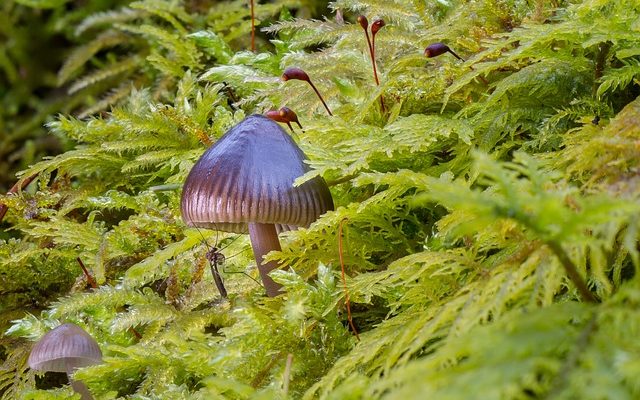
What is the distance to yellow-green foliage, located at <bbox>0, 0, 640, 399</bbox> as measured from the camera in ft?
2.26

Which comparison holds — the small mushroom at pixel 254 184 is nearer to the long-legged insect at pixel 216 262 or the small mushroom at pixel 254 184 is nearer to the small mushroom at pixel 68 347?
the long-legged insect at pixel 216 262

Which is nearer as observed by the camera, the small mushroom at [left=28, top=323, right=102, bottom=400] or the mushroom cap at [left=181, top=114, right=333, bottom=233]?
the mushroom cap at [left=181, top=114, right=333, bottom=233]

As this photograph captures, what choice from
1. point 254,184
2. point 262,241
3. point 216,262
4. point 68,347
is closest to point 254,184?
point 254,184

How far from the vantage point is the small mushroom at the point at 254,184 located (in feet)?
4.30

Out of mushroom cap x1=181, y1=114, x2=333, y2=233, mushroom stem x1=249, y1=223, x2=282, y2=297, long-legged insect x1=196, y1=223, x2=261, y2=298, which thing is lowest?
long-legged insect x1=196, y1=223, x2=261, y2=298

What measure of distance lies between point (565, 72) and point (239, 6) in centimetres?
162

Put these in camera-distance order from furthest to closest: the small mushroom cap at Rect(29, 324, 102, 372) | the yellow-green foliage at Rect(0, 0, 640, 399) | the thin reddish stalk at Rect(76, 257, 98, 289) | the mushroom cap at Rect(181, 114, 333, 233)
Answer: the thin reddish stalk at Rect(76, 257, 98, 289)
the small mushroom cap at Rect(29, 324, 102, 372)
the mushroom cap at Rect(181, 114, 333, 233)
the yellow-green foliage at Rect(0, 0, 640, 399)

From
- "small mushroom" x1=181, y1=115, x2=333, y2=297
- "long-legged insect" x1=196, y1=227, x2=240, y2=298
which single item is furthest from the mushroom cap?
"long-legged insect" x1=196, y1=227, x2=240, y2=298

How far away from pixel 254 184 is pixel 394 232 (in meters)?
0.33

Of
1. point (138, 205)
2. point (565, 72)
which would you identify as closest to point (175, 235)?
point (138, 205)

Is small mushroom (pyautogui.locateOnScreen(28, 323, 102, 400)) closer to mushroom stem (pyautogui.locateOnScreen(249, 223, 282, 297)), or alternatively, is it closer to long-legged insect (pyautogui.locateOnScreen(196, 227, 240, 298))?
long-legged insect (pyautogui.locateOnScreen(196, 227, 240, 298))

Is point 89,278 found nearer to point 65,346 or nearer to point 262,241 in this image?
point 65,346

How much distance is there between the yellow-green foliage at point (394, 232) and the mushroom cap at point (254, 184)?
0.20 feet

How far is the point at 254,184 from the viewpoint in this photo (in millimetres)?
1312
